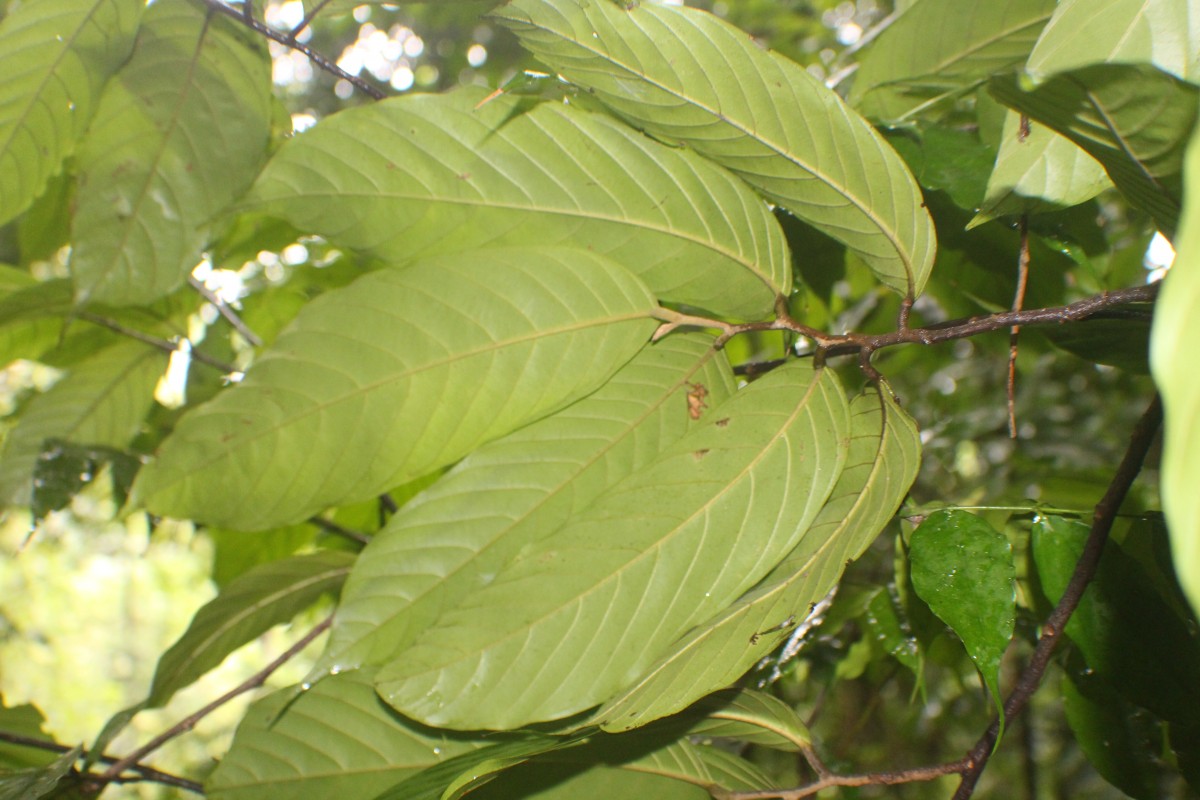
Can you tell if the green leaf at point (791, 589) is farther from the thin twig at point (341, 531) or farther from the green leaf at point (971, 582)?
the thin twig at point (341, 531)

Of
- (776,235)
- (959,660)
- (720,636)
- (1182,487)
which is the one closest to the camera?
(1182,487)

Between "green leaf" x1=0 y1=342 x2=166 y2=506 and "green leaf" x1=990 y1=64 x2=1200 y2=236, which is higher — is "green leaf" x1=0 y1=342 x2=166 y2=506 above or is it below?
below

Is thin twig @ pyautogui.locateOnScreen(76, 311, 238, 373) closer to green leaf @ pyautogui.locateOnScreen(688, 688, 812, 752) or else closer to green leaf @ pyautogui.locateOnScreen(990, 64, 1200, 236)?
green leaf @ pyautogui.locateOnScreen(688, 688, 812, 752)

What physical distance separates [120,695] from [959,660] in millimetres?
8555

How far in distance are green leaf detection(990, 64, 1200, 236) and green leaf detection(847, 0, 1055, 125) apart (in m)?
0.36

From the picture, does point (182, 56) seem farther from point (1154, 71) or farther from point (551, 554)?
point (1154, 71)

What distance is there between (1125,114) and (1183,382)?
0.99 feet

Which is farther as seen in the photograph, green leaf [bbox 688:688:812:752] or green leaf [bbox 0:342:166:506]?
green leaf [bbox 0:342:166:506]

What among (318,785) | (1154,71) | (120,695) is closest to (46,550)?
(120,695)

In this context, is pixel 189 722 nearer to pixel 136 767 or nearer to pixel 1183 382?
pixel 136 767

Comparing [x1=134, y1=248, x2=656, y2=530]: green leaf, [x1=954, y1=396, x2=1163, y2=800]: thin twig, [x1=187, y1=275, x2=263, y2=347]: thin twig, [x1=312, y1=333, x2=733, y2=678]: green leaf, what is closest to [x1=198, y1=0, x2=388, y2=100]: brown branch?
[x1=134, y1=248, x2=656, y2=530]: green leaf

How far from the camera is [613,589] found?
0.52 metres

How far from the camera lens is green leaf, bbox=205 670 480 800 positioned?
663mm

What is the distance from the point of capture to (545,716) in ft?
1.68
